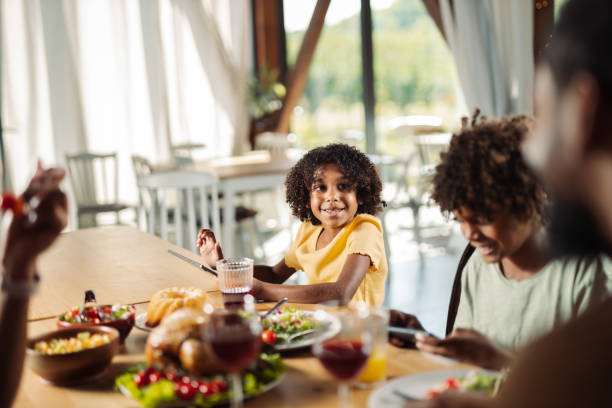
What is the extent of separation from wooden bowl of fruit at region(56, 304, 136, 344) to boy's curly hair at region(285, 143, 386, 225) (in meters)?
0.81

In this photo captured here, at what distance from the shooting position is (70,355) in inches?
43.3

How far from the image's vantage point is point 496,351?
1079 millimetres

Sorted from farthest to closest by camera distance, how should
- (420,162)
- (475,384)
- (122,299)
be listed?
1. (420,162)
2. (122,299)
3. (475,384)

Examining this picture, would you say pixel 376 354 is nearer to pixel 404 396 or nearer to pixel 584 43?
pixel 404 396

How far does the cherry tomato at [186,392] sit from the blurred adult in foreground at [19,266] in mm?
263

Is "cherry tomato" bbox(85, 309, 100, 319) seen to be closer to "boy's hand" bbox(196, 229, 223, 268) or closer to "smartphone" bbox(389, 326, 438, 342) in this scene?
"boy's hand" bbox(196, 229, 223, 268)

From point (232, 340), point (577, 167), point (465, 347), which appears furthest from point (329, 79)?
point (577, 167)

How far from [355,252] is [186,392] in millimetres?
888

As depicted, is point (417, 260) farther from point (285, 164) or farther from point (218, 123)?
point (218, 123)

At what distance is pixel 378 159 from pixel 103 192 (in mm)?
2323

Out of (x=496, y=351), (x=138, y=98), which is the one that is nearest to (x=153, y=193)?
(x=138, y=98)

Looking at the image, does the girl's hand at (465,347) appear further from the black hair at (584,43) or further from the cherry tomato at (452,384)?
the black hair at (584,43)

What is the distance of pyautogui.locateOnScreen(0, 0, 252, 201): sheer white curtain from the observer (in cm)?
502

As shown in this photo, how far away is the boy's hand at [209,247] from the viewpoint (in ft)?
6.06
